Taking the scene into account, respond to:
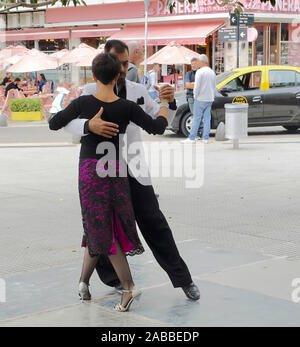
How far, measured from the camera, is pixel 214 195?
9.87 meters

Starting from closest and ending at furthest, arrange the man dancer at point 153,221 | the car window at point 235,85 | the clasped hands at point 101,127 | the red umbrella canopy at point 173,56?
the clasped hands at point 101,127 → the man dancer at point 153,221 → the car window at point 235,85 → the red umbrella canopy at point 173,56

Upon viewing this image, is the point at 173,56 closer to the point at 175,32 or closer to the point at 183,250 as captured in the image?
the point at 175,32

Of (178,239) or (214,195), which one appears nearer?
(178,239)

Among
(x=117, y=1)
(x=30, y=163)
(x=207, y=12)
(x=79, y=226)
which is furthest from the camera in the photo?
(x=117, y=1)

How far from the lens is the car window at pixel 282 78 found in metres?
18.5

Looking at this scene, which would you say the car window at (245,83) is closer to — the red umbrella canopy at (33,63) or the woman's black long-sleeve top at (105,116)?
the red umbrella canopy at (33,63)

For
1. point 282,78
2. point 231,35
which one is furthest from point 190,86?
point 231,35

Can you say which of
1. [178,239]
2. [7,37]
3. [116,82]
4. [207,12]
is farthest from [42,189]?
[7,37]

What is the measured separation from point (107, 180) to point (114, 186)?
0.06 m

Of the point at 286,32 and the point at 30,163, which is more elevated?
the point at 286,32

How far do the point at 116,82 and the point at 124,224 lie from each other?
3.10ft

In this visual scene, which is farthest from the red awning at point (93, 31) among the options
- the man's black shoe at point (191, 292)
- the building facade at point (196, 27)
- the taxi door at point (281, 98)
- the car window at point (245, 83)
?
the man's black shoe at point (191, 292)

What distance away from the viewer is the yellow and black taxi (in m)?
18.0

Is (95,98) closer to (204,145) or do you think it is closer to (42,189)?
(42,189)
